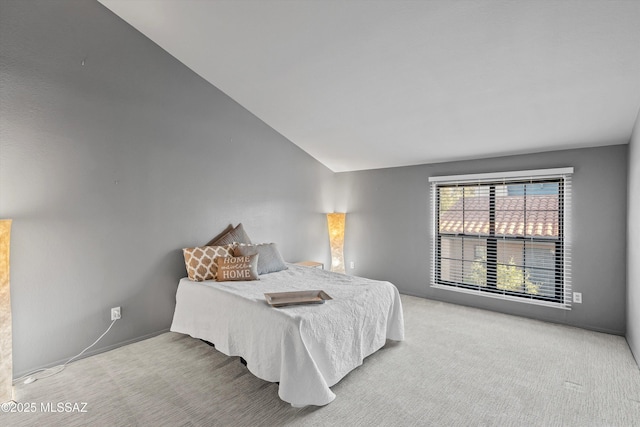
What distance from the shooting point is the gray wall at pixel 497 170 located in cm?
331

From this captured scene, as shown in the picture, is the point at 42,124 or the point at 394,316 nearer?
the point at 42,124

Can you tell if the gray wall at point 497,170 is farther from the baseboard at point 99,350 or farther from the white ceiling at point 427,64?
the baseboard at point 99,350

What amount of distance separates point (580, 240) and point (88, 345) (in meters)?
5.28

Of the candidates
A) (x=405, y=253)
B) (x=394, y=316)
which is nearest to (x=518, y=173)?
(x=405, y=253)

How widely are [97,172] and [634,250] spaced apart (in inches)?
200

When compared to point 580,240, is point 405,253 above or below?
below

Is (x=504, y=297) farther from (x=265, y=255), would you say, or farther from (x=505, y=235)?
(x=265, y=255)

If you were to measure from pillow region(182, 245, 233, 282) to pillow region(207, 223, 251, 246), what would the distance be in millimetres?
354

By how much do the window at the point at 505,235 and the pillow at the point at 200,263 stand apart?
3.18 m

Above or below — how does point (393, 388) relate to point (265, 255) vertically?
below

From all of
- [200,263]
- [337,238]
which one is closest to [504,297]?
[337,238]

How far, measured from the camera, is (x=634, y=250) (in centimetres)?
277

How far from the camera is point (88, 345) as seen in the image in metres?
2.82

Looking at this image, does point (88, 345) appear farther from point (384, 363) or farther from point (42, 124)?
point (384, 363)
